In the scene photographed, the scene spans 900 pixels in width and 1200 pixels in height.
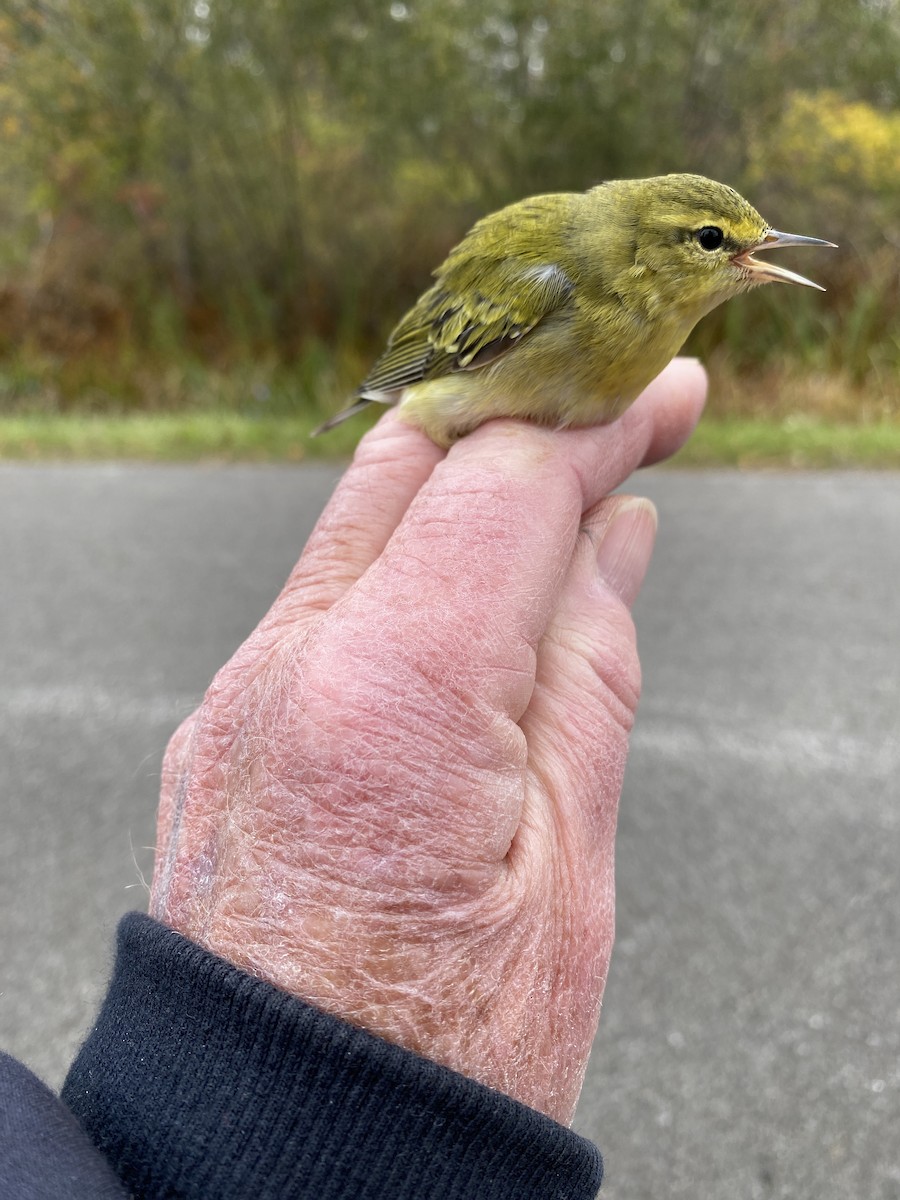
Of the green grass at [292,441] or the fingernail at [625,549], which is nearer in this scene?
the fingernail at [625,549]

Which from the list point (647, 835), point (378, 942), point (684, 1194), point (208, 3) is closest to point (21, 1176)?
point (378, 942)

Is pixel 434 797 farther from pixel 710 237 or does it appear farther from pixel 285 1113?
pixel 710 237

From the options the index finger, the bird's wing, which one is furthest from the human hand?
the bird's wing

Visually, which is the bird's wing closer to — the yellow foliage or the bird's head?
the bird's head

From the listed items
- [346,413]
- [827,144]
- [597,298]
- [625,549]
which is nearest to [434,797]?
[625,549]

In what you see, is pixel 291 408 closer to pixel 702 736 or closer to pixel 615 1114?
pixel 702 736

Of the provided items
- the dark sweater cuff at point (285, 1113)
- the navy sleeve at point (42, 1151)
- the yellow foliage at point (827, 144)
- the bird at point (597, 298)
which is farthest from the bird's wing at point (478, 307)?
the yellow foliage at point (827, 144)

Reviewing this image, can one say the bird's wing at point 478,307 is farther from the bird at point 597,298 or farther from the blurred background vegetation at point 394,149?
the blurred background vegetation at point 394,149
